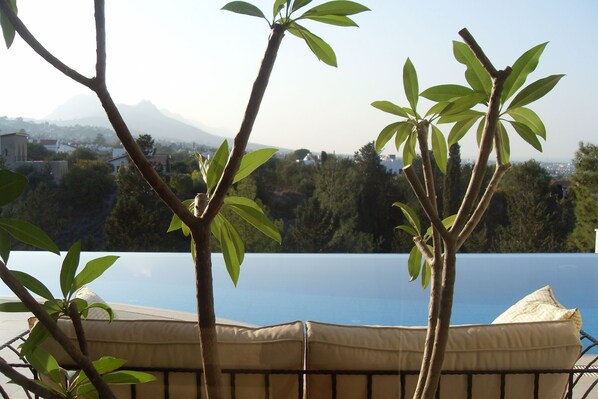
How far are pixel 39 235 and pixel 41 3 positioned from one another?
3.67ft

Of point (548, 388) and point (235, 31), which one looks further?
point (235, 31)

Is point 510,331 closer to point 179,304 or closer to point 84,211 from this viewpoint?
point 179,304

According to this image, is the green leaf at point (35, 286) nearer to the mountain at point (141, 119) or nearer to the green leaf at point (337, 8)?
the green leaf at point (337, 8)

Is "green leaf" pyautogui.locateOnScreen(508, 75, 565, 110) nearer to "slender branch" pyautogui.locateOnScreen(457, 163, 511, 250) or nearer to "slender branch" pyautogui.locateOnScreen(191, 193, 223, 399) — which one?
"slender branch" pyautogui.locateOnScreen(457, 163, 511, 250)

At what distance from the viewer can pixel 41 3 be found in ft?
5.18

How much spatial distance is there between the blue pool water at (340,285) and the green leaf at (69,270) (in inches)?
162

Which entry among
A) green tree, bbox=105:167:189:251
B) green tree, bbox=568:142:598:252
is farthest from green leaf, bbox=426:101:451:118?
green tree, bbox=568:142:598:252

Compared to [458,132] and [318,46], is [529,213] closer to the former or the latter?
[458,132]

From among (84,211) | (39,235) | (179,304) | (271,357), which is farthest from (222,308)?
(39,235)

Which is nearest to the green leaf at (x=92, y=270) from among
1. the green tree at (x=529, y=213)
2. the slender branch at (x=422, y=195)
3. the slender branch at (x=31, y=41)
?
the slender branch at (x=31, y=41)

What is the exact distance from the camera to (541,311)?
5.23 feet

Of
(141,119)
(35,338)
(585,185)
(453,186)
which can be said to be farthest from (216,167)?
(585,185)

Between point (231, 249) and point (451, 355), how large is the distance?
0.62 m

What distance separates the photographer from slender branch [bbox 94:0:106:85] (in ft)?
1.94
